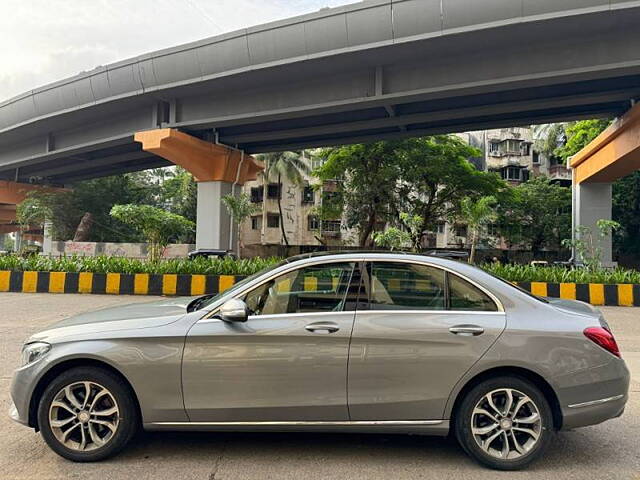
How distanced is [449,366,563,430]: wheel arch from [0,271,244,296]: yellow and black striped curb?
948 centimetres

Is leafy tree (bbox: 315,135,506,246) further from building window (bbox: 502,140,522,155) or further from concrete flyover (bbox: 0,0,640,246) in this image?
building window (bbox: 502,140,522,155)

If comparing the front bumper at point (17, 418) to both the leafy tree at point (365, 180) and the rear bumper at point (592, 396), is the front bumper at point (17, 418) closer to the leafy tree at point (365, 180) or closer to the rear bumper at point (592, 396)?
the rear bumper at point (592, 396)

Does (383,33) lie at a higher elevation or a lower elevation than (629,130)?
higher

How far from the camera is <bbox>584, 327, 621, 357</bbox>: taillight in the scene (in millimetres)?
3043

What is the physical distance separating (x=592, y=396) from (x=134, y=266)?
12.0 m

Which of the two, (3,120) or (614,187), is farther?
(614,187)

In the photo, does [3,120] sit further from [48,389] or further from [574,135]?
[574,135]

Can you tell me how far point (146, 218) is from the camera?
13211 millimetres

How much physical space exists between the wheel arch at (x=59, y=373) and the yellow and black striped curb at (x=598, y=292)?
34.2 ft

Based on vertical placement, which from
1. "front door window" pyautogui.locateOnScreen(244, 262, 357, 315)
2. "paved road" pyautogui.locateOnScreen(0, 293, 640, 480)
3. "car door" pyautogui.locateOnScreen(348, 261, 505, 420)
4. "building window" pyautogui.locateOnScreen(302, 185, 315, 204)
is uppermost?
"building window" pyautogui.locateOnScreen(302, 185, 315, 204)

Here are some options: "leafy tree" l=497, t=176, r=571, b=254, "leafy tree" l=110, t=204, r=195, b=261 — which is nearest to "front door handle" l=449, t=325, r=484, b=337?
"leafy tree" l=110, t=204, r=195, b=261

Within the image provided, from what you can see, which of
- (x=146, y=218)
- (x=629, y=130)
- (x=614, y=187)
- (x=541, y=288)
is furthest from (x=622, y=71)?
(x=614, y=187)

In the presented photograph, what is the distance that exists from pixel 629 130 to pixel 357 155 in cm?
1242

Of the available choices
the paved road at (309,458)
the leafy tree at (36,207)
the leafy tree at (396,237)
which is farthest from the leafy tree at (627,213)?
the leafy tree at (36,207)
